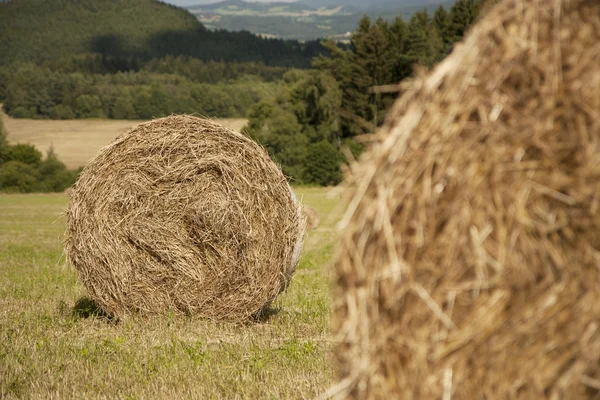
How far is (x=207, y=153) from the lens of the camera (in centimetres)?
812

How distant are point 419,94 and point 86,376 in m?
3.80

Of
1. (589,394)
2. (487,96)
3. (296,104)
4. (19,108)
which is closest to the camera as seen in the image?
(589,394)

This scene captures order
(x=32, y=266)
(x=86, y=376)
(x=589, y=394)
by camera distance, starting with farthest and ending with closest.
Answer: (x=32, y=266)
(x=86, y=376)
(x=589, y=394)

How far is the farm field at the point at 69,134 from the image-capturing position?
5788cm

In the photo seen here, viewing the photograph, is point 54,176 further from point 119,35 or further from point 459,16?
point 119,35

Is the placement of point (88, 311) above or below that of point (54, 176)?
above

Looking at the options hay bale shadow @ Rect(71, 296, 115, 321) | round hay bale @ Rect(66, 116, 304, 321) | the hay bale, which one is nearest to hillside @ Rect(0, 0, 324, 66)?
hay bale shadow @ Rect(71, 296, 115, 321)

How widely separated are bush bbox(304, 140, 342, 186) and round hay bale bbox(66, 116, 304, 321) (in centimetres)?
3961

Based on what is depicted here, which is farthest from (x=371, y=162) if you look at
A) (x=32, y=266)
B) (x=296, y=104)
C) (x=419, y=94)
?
(x=296, y=104)

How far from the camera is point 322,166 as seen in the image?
157 feet

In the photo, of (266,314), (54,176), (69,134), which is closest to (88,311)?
(266,314)

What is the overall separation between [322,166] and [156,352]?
41538 mm

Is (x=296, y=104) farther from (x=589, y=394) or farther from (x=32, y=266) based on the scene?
(x=589, y=394)

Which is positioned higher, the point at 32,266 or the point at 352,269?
the point at 352,269
